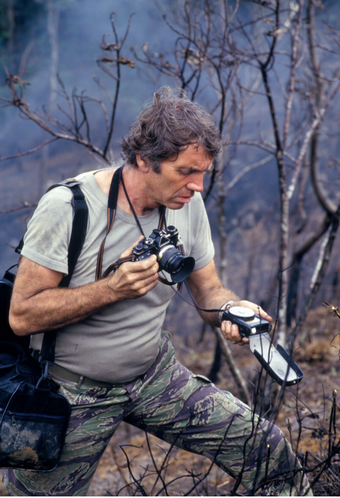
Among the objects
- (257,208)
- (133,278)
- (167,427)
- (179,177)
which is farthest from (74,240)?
(257,208)

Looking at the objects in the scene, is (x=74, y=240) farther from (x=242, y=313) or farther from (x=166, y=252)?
(x=242, y=313)

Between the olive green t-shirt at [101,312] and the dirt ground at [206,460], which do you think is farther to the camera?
the dirt ground at [206,460]

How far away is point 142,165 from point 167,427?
1289mm

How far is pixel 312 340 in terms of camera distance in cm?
545

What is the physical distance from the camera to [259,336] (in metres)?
1.80

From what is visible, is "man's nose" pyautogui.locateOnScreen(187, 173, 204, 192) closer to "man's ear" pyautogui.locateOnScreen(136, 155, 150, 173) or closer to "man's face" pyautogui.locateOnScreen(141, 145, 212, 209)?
"man's face" pyautogui.locateOnScreen(141, 145, 212, 209)

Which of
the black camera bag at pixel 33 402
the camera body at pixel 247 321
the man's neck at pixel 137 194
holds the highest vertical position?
the man's neck at pixel 137 194

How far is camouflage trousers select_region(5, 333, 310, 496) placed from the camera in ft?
5.91

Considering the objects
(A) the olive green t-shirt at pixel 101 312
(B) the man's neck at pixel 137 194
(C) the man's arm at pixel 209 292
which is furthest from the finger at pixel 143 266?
(C) the man's arm at pixel 209 292

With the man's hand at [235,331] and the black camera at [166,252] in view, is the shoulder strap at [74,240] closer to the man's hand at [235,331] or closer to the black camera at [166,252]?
the black camera at [166,252]

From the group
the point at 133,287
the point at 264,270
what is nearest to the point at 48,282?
the point at 133,287

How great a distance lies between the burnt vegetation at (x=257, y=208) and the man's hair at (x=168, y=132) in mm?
828

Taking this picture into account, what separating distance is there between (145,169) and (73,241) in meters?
0.49

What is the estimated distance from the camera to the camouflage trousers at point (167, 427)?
180 cm
